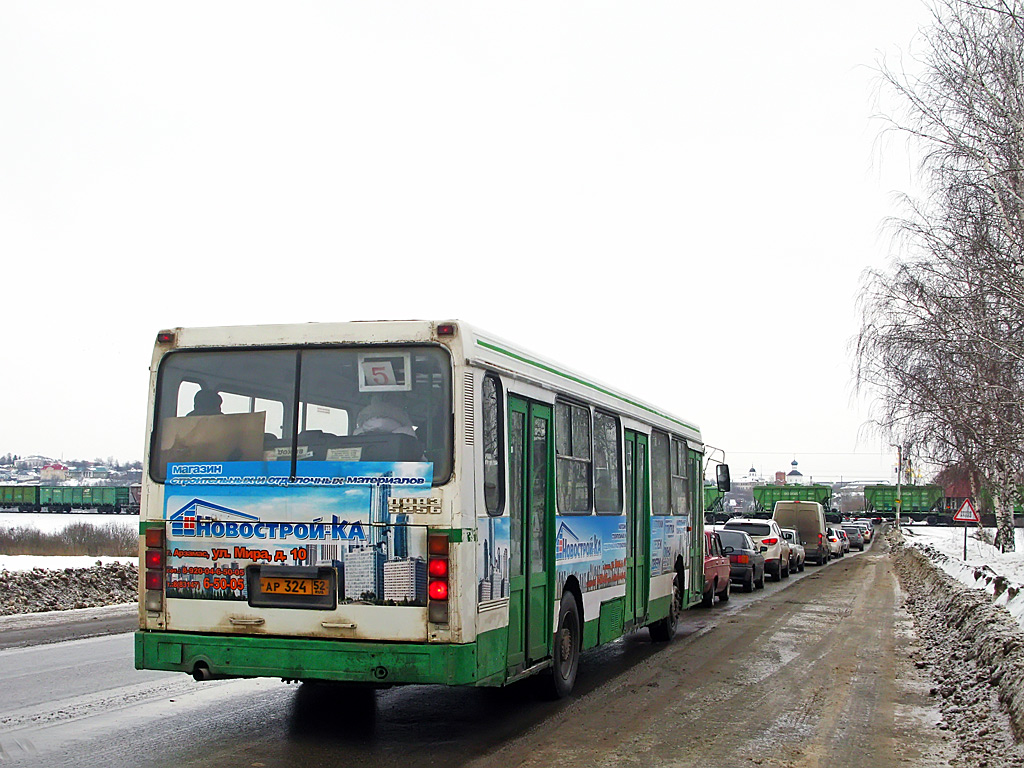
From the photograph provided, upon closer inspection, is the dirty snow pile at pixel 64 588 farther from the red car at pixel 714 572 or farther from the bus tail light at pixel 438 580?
the bus tail light at pixel 438 580

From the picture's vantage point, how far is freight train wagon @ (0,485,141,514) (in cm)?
9019

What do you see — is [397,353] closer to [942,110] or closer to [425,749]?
[425,749]

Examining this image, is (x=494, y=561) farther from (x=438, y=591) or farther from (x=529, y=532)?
(x=529, y=532)

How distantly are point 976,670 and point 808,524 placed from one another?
3248cm

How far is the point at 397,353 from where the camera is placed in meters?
7.36

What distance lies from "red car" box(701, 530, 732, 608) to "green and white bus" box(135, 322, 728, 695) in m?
12.2

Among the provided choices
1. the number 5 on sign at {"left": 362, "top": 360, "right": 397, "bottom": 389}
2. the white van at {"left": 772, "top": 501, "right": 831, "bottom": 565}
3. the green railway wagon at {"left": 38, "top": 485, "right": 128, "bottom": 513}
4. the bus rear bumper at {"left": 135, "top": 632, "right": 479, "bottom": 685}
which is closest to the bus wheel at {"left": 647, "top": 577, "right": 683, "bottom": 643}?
the bus rear bumper at {"left": 135, "top": 632, "right": 479, "bottom": 685}

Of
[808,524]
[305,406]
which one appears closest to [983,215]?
[305,406]

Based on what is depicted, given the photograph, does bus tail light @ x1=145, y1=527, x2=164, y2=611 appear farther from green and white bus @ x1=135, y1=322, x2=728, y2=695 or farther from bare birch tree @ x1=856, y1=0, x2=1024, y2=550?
bare birch tree @ x1=856, y1=0, x2=1024, y2=550

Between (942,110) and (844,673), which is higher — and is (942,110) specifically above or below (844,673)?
above

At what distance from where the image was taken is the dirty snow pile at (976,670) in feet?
25.5

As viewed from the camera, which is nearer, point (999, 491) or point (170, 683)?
point (170, 683)

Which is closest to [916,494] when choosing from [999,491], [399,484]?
[999,491]

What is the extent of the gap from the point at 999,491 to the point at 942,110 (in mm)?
21018
